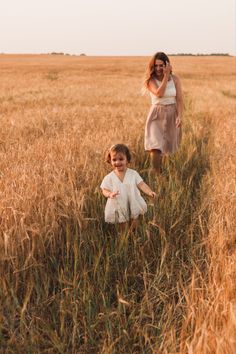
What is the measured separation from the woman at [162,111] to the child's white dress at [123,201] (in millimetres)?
1781

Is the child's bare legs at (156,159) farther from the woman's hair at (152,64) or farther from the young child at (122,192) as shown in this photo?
the young child at (122,192)

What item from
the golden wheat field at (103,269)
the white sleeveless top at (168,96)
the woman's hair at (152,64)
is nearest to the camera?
the golden wheat field at (103,269)

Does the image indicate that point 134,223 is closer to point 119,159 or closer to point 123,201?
point 123,201

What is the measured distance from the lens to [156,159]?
5.20 metres

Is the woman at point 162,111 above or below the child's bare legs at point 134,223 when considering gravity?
above

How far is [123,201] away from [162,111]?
234 cm

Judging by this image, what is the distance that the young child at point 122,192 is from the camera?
329 cm

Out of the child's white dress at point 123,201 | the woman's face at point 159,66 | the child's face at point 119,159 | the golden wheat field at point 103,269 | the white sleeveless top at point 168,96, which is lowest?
the golden wheat field at point 103,269

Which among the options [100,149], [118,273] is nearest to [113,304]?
[118,273]

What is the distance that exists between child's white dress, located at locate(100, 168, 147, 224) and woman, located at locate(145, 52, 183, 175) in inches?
70.1

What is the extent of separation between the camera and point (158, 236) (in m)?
3.30

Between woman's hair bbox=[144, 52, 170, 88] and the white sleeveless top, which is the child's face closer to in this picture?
woman's hair bbox=[144, 52, 170, 88]

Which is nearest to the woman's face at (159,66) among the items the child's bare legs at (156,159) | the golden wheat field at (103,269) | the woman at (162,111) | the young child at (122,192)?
the woman at (162,111)

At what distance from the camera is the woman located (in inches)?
204
